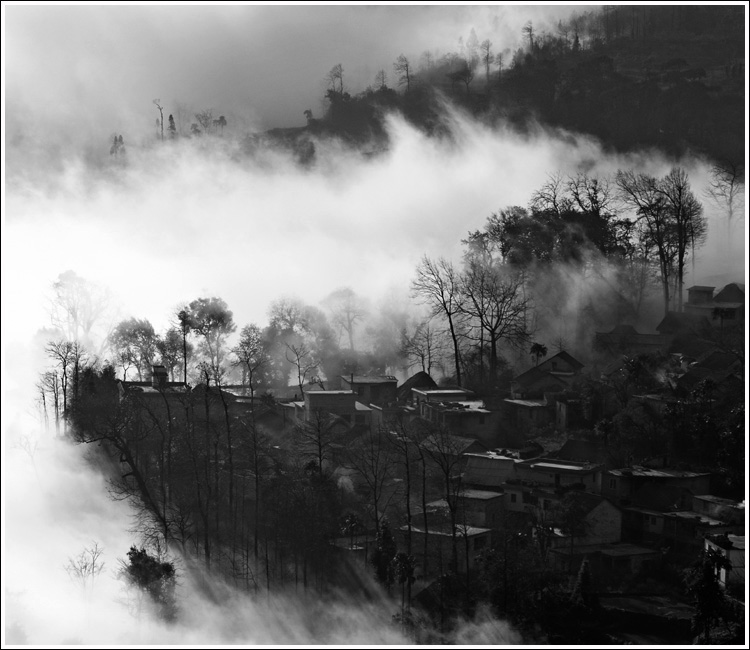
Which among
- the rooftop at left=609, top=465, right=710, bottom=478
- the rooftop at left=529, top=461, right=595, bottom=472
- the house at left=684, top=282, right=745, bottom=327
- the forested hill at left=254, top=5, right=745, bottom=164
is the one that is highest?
the forested hill at left=254, top=5, right=745, bottom=164

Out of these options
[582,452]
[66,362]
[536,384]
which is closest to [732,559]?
[582,452]

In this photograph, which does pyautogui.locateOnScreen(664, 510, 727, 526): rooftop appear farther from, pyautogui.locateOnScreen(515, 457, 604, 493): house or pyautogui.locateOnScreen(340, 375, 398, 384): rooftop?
pyautogui.locateOnScreen(340, 375, 398, 384): rooftop

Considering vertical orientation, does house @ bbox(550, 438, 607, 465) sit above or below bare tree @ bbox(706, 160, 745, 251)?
below

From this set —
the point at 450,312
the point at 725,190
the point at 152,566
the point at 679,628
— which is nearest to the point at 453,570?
the point at 679,628

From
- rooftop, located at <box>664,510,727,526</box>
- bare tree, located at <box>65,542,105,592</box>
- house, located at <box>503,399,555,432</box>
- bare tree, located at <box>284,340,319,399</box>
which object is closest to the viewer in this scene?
bare tree, located at <box>65,542,105,592</box>

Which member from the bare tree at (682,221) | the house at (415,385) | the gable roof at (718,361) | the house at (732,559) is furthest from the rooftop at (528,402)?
the bare tree at (682,221)

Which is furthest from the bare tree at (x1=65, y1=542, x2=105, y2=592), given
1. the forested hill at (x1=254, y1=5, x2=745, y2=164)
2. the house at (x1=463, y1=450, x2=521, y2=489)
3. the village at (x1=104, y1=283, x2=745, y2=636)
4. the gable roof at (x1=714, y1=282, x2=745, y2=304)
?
the forested hill at (x1=254, y1=5, x2=745, y2=164)
